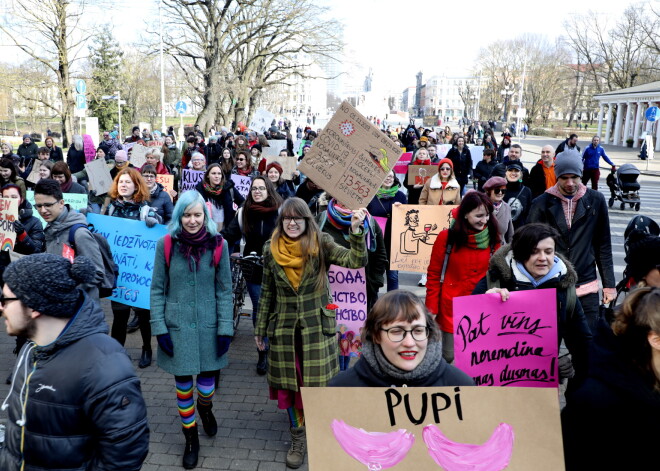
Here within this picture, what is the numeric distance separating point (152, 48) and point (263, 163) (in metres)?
28.6

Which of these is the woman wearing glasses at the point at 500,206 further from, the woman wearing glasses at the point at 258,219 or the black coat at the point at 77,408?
the black coat at the point at 77,408

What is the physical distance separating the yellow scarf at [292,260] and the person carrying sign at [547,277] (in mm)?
1225

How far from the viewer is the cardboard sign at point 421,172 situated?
10.0 metres

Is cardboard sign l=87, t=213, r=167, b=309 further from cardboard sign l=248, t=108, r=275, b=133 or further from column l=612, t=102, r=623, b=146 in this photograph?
column l=612, t=102, r=623, b=146

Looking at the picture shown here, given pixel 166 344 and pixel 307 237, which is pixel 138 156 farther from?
pixel 307 237

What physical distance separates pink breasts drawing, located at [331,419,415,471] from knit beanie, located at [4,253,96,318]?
1099 mm

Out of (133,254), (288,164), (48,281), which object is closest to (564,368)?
(48,281)

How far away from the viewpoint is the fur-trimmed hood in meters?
3.29

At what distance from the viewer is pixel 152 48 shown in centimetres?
3409

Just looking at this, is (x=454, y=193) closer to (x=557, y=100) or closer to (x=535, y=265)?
(x=535, y=265)

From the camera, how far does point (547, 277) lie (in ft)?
10.7

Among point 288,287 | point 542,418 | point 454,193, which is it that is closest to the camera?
point 542,418

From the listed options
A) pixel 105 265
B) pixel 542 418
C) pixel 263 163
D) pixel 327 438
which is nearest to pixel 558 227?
pixel 542 418

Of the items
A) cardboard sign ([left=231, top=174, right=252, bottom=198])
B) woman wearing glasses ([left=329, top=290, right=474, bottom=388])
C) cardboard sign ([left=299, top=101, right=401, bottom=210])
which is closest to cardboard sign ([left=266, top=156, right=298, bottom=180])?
cardboard sign ([left=231, top=174, right=252, bottom=198])
